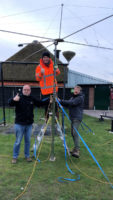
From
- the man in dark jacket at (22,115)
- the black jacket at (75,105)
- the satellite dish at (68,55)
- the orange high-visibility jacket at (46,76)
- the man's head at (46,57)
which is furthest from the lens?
the satellite dish at (68,55)

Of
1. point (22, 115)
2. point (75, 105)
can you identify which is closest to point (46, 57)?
point (75, 105)

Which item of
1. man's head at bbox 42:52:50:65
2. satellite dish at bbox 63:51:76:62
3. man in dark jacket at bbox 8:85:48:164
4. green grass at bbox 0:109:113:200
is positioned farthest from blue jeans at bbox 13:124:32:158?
satellite dish at bbox 63:51:76:62

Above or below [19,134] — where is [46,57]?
above

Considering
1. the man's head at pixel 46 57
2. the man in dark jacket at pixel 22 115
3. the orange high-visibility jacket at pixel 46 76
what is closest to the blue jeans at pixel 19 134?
the man in dark jacket at pixel 22 115

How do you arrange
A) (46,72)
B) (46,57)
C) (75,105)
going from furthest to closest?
1. (46,72)
2. (46,57)
3. (75,105)

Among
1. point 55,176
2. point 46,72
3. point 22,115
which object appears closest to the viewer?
point 55,176

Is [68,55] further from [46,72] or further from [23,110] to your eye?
[23,110]

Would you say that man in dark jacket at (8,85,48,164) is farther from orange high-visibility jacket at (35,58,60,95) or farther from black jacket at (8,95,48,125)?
orange high-visibility jacket at (35,58,60,95)

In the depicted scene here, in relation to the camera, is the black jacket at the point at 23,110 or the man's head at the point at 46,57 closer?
the black jacket at the point at 23,110

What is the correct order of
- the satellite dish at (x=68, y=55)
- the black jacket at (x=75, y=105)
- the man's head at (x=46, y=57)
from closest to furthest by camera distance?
1. the black jacket at (x=75, y=105)
2. the man's head at (x=46, y=57)
3. the satellite dish at (x=68, y=55)

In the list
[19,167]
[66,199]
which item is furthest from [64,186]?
[19,167]

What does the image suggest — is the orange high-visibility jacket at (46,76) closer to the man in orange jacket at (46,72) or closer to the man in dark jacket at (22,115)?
the man in orange jacket at (46,72)

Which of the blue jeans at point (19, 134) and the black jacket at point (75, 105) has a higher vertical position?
the black jacket at point (75, 105)

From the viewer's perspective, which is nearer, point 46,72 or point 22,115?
point 22,115
